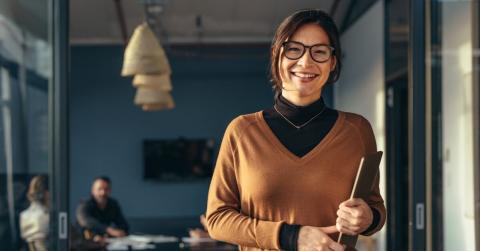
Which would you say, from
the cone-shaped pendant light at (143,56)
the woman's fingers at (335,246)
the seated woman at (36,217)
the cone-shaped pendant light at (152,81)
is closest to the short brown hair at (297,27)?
the woman's fingers at (335,246)

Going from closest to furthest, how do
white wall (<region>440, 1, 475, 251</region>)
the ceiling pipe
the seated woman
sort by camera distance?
the seated woman → white wall (<region>440, 1, 475, 251</region>) → the ceiling pipe

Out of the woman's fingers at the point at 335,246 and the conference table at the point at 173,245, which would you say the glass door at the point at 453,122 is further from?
the woman's fingers at the point at 335,246

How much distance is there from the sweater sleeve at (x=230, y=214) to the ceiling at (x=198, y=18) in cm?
873

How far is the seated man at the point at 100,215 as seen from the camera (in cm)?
738

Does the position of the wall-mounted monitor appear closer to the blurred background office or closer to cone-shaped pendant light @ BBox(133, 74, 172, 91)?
the blurred background office

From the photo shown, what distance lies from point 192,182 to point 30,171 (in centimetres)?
918

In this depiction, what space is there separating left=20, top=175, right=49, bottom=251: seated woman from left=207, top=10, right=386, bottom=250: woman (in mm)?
2284

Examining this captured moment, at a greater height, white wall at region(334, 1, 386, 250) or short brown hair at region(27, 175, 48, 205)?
white wall at region(334, 1, 386, 250)

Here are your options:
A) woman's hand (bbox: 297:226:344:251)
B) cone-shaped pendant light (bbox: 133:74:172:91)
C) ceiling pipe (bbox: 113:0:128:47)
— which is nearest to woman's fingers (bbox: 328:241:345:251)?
woman's hand (bbox: 297:226:344:251)

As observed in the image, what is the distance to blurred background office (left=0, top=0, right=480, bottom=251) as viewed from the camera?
3961 mm

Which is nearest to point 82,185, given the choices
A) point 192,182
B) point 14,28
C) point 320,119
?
point 192,182

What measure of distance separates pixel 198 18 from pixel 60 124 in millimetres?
8190

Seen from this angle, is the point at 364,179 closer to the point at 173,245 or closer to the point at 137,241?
the point at 173,245

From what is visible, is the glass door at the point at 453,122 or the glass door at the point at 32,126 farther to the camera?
the glass door at the point at 453,122
